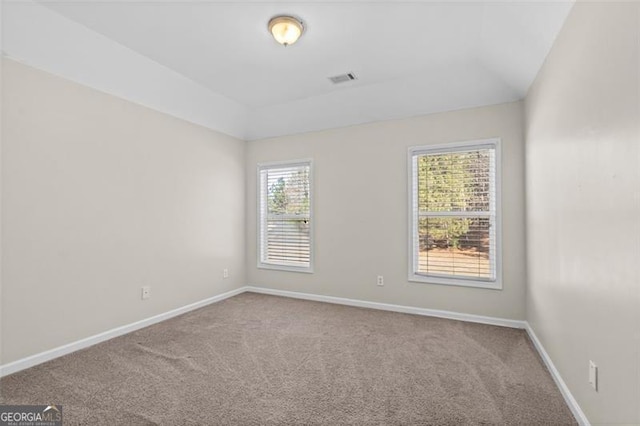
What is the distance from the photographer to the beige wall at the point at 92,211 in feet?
7.72

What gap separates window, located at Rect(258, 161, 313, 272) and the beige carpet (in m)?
1.37

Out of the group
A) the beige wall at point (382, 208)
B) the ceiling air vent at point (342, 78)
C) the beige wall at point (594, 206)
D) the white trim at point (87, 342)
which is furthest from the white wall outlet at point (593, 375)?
the white trim at point (87, 342)

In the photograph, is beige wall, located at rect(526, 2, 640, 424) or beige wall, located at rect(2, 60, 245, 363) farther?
beige wall, located at rect(2, 60, 245, 363)

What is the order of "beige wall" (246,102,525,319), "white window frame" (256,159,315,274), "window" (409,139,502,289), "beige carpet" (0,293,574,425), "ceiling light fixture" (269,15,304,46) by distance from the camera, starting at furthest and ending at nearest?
"white window frame" (256,159,315,274)
"window" (409,139,502,289)
"beige wall" (246,102,525,319)
"ceiling light fixture" (269,15,304,46)
"beige carpet" (0,293,574,425)

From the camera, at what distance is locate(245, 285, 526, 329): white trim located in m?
3.29

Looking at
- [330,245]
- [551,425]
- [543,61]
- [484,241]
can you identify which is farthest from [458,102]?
[551,425]

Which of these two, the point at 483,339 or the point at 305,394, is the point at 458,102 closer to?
the point at 483,339

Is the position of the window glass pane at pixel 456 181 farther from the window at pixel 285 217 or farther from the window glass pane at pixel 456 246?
the window at pixel 285 217

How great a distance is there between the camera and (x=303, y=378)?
2.27 m

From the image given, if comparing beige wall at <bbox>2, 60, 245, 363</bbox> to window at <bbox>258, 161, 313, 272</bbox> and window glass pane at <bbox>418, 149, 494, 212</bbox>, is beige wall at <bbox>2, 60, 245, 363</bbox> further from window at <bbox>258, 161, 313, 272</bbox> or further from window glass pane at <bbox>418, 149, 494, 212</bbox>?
window glass pane at <bbox>418, 149, 494, 212</bbox>

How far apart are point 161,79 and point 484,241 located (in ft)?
12.9
